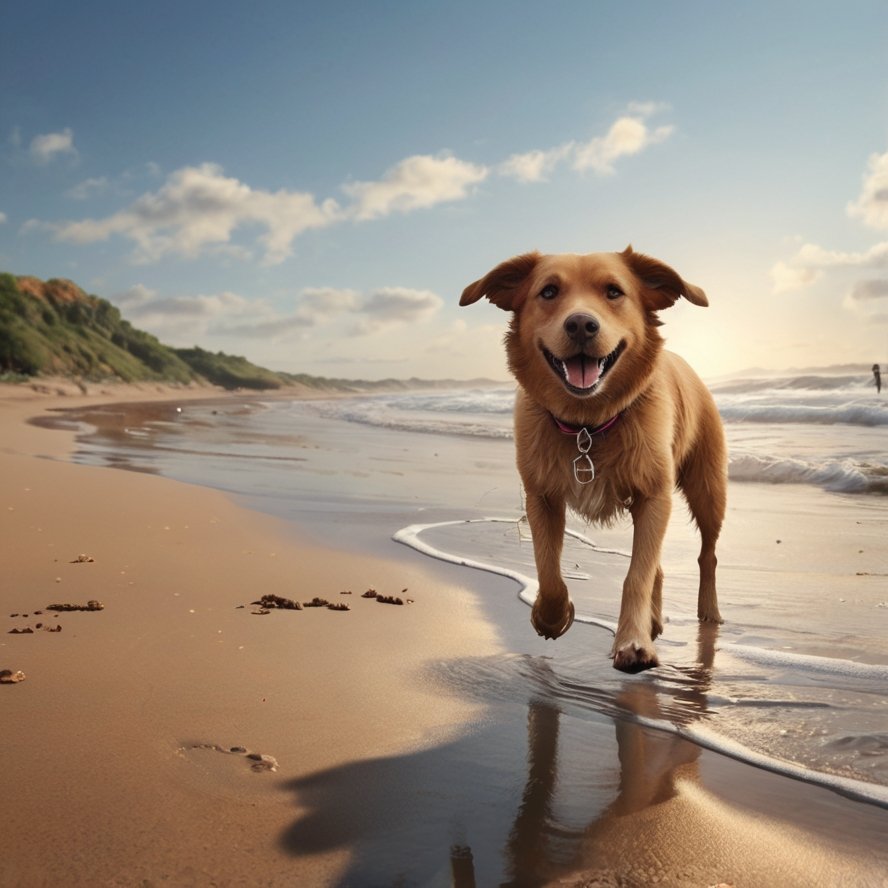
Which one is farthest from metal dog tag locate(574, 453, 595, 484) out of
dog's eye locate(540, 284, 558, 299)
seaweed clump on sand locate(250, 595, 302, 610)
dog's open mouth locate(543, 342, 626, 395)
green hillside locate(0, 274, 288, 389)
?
green hillside locate(0, 274, 288, 389)

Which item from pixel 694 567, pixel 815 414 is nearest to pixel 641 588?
pixel 694 567

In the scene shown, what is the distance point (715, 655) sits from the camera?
3.93m

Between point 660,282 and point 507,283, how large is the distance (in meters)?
0.67

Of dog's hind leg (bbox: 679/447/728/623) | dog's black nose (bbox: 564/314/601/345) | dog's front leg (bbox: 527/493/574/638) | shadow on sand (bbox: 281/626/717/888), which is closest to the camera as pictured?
shadow on sand (bbox: 281/626/717/888)

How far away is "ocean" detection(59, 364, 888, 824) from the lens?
3.04m

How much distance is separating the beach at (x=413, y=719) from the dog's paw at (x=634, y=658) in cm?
11

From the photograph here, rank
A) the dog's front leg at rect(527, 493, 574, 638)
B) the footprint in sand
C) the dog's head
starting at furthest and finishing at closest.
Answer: the dog's front leg at rect(527, 493, 574, 638) → the dog's head → the footprint in sand

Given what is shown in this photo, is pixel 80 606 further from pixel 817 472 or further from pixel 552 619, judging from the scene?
pixel 817 472

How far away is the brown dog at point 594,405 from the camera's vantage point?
3.40 m

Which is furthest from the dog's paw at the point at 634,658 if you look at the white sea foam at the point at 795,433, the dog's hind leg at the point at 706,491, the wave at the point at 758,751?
the white sea foam at the point at 795,433

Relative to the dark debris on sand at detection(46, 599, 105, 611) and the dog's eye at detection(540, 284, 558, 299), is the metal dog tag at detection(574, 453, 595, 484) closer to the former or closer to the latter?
the dog's eye at detection(540, 284, 558, 299)

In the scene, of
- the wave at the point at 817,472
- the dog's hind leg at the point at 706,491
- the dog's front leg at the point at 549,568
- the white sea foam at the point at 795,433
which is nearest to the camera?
the dog's front leg at the point at 549,568

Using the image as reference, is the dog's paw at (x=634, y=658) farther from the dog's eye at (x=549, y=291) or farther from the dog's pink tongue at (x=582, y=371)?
the dog's eye at (x=549, y=291)

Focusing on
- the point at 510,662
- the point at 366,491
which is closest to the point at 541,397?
the point at 510,662
